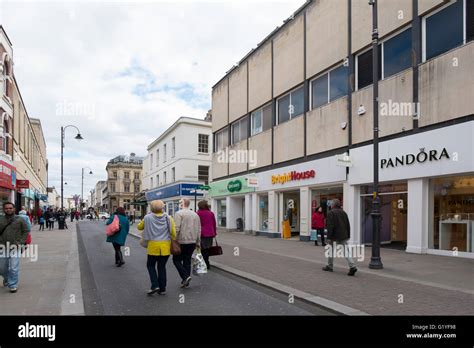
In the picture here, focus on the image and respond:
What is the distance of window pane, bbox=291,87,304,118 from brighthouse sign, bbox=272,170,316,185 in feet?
9.84

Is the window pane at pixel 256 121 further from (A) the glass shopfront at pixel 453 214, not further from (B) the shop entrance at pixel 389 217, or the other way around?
(A) the glass shopfront at pixel 453 214

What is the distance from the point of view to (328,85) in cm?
1642

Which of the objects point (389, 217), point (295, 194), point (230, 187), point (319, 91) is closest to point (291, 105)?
point (319, 91)

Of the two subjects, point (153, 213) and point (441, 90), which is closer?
point (153, 213)

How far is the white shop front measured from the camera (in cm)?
1597

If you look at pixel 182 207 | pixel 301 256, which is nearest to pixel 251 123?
pixel 301 256

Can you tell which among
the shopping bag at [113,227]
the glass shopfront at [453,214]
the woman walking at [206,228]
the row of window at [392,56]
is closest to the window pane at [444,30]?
the row of window at [392,56]

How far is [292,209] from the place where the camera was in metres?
19.8

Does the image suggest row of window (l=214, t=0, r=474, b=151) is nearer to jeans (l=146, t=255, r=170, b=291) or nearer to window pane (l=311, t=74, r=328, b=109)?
window pane (l=311, t=74, r=328, b=109)

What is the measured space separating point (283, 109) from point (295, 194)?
4.62m

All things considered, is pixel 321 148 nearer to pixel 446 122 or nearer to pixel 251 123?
pixel 446 122

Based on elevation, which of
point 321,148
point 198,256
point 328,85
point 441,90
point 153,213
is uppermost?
point 328,85

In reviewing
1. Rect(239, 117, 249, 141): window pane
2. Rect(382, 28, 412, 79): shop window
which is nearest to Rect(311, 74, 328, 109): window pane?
Rect(382, 28, 412, 79): shop window
